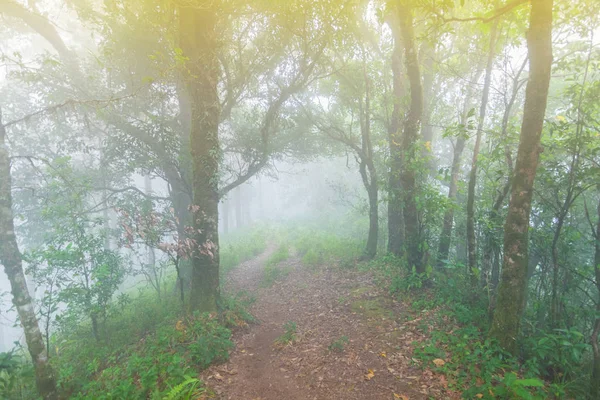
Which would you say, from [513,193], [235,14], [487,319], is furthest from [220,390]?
[235,14]

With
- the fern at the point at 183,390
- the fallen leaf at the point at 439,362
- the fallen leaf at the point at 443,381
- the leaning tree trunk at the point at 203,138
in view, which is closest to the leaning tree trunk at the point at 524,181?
the fallen leaf at the point at 439,362

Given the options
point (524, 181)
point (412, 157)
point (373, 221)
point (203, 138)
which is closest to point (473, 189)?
point (412, 157)

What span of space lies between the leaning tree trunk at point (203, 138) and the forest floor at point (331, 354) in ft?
5.11

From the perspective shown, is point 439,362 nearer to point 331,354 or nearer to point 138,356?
point 331,354

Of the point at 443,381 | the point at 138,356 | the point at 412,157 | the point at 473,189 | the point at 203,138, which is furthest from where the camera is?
the point at 412,157

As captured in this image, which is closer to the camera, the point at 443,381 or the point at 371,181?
the point at 443,381

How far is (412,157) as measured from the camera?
324 inches

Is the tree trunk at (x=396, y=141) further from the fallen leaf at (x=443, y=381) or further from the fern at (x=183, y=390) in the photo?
the fern at (x=183, y=390)

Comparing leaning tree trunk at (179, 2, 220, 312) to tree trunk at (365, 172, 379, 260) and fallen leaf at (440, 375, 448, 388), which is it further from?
tree trunk at (365, 172, 379, 260)

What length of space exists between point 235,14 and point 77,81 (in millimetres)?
7355

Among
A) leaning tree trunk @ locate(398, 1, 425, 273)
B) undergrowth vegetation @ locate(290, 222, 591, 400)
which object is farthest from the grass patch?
leaning tree trunk @ locate(398, 1, 425, 273)

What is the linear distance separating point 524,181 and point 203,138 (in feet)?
23.0

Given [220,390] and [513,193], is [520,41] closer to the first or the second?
[513,193]

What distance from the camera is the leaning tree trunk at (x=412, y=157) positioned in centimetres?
772
